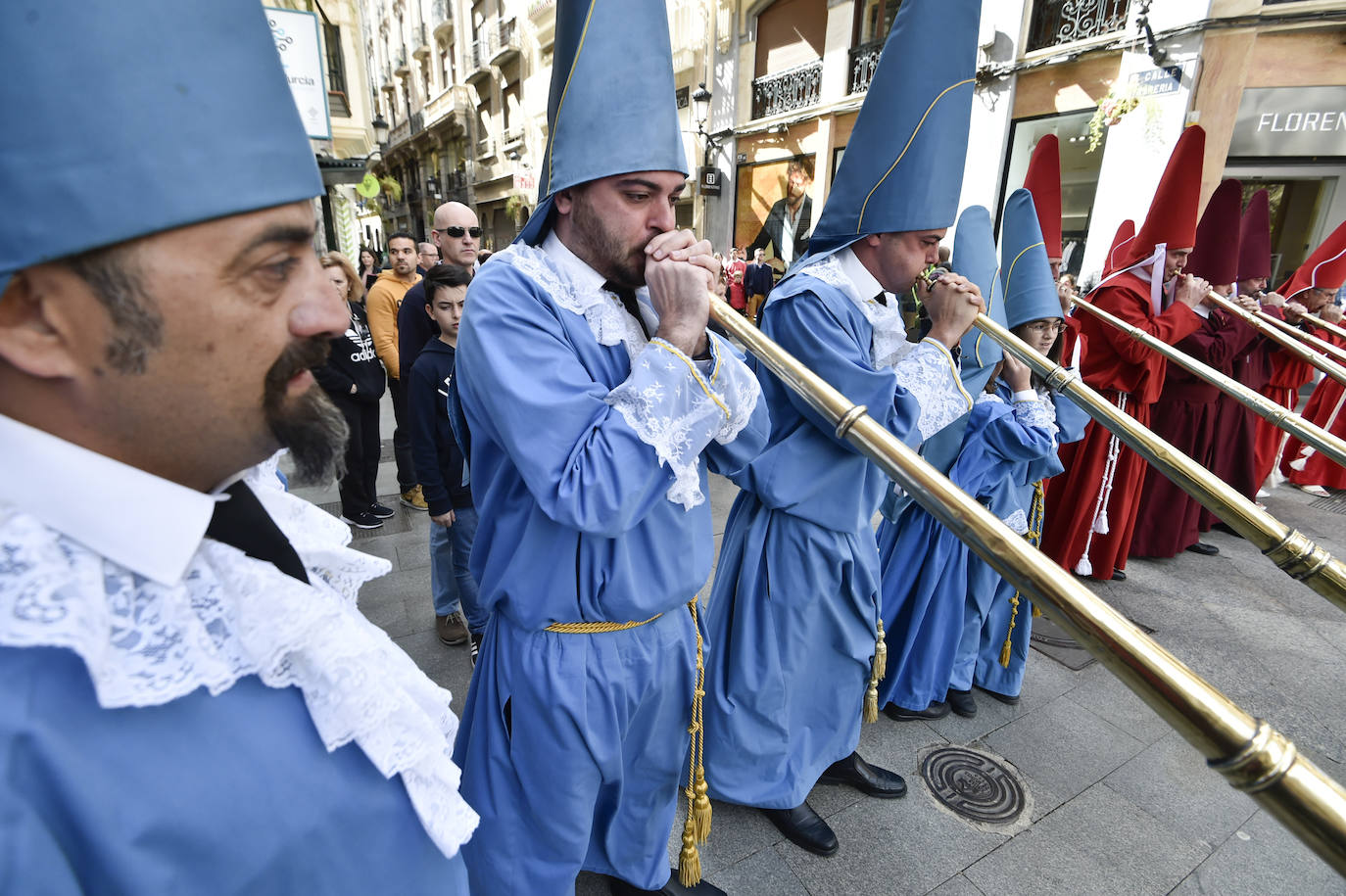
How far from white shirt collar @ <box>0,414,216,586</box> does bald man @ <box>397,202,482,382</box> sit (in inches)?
139

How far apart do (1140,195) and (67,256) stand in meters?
9.43

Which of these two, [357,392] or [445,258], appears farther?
[445,258]

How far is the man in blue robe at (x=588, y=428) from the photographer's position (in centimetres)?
126

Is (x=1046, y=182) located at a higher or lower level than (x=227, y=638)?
higher

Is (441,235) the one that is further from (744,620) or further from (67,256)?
(67,256)

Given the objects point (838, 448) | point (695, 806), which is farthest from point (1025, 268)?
point (695, 806)

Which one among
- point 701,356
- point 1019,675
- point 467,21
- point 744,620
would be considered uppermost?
point 467,21

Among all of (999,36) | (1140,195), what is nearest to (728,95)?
(999,36)

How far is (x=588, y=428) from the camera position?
1233 mm

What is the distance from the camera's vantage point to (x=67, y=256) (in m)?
0.55

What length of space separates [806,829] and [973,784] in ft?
2.53

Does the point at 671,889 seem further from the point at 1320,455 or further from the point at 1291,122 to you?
the point at 1291,122

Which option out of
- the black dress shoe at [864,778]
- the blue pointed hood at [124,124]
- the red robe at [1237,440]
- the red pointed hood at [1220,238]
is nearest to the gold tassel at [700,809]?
the black dress shoe at [864,778]

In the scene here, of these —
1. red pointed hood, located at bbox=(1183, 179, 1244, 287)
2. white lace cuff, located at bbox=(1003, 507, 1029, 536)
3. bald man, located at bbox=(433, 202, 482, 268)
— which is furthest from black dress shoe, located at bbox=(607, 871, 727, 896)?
red pointed hood, located at bbox=(1183, 179, 1244, 287)
